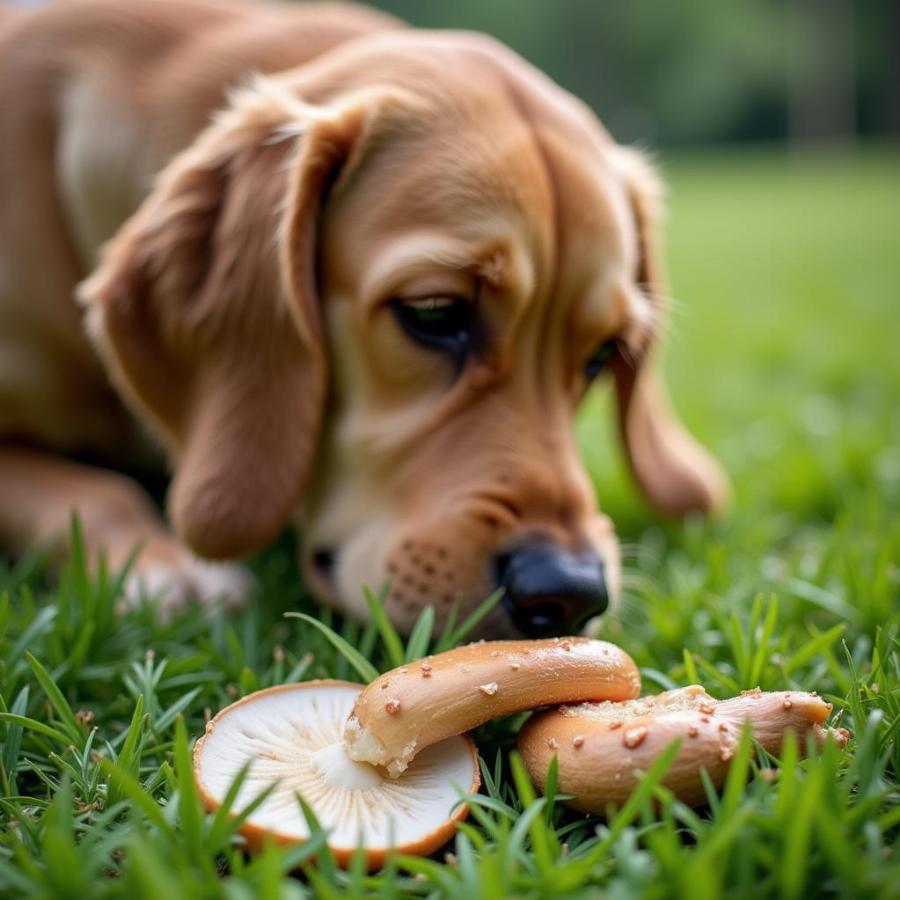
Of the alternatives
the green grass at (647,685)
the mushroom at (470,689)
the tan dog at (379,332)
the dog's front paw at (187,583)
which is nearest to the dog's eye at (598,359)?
the tan dog at (379,332)

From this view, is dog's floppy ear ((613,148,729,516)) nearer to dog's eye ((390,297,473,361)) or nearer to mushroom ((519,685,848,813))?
dog's eye ((390,297,473,361))

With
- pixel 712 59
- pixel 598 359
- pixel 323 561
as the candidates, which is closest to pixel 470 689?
pixel 323 561

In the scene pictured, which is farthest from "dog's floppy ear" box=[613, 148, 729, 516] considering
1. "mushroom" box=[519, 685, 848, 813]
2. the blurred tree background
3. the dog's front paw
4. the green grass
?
the blurred tree background

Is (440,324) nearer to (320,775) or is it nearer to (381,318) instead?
(381,318)

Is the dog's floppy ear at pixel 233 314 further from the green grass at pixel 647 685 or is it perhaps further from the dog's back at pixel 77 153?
the dog's back at pixel 77 153

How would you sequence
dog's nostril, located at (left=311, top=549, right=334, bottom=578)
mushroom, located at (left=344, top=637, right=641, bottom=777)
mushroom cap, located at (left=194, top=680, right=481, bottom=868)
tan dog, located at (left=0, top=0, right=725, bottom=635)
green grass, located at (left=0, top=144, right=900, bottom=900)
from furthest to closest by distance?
dog's nostril, located at (left=311, top=549, right=334, bottom=578) < tan dog, located at (left=0, top=0, right=725, bottom=635) < mushroom, located at (left=344, top=637, right=641, bottom=777) < mushroom cap, located at (left=194, top=680, right=481, bottom=868) < green grass, located at (left=0, top=144, right=900, bottom=900)

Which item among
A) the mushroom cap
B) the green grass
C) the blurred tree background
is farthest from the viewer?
the blurred tree background
